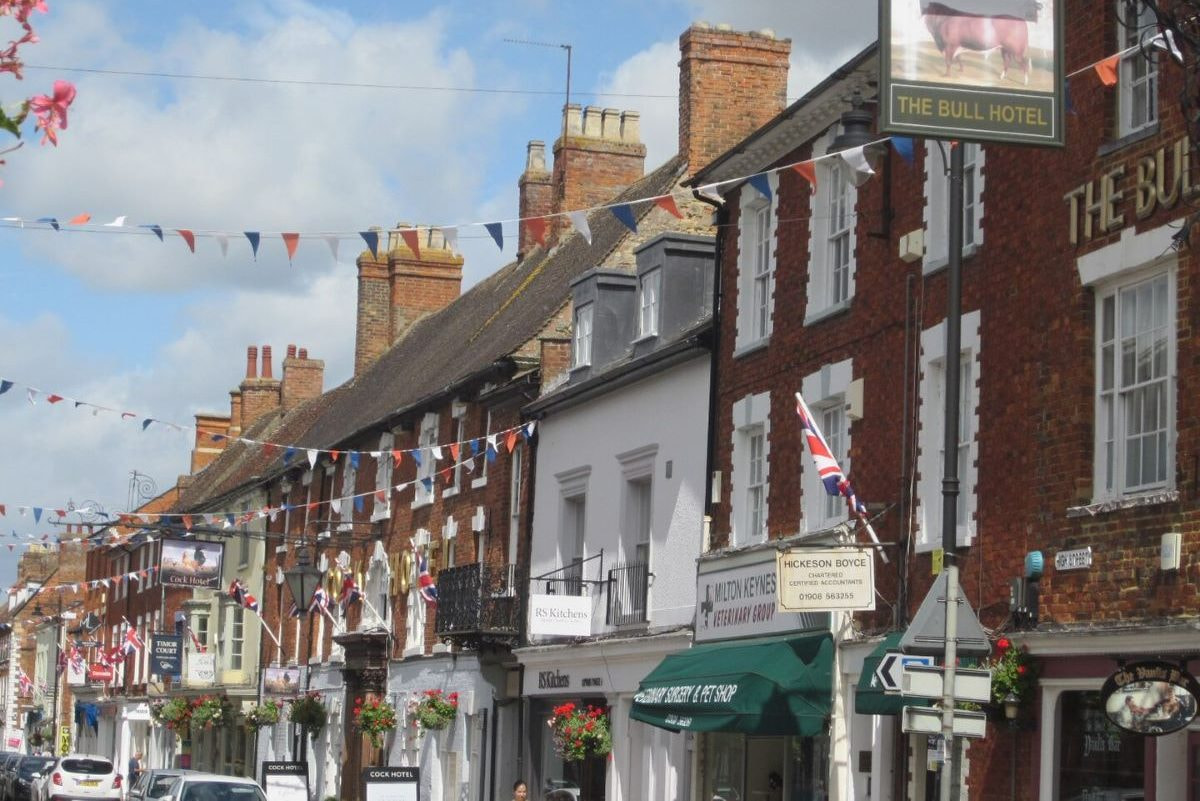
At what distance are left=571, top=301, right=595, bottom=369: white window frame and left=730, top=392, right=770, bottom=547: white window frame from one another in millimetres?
6155

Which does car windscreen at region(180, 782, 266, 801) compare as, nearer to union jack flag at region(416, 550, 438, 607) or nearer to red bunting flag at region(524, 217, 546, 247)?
union jack flag at region(416, 550, 438, 607)

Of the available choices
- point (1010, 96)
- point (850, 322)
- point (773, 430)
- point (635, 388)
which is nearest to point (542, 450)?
point (635, 388)

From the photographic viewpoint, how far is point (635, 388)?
27953 mm

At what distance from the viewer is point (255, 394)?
66.4m

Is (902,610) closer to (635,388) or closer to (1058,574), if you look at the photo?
(1058,574)

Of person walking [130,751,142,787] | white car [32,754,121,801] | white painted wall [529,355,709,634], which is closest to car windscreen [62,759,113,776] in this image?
white car [32,754,121,801]

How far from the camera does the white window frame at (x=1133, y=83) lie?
52.3ft

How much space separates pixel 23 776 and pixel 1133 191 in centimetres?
3861

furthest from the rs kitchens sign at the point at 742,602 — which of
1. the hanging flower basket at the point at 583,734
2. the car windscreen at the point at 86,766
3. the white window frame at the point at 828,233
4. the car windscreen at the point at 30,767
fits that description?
the car windscreen at the point at 30,767

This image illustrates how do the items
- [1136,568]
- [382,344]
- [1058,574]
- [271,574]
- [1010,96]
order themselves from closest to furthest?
[1010,96]
[1136,568]
[1058,574]
[271,574]
[382,344]

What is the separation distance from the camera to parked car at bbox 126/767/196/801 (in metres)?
Answer: 28.2

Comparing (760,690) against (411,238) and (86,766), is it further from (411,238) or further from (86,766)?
(86,766)

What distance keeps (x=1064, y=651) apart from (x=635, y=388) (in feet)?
41.6

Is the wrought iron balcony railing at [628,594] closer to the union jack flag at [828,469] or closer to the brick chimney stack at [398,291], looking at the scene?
the union jack flag at [828,469]
